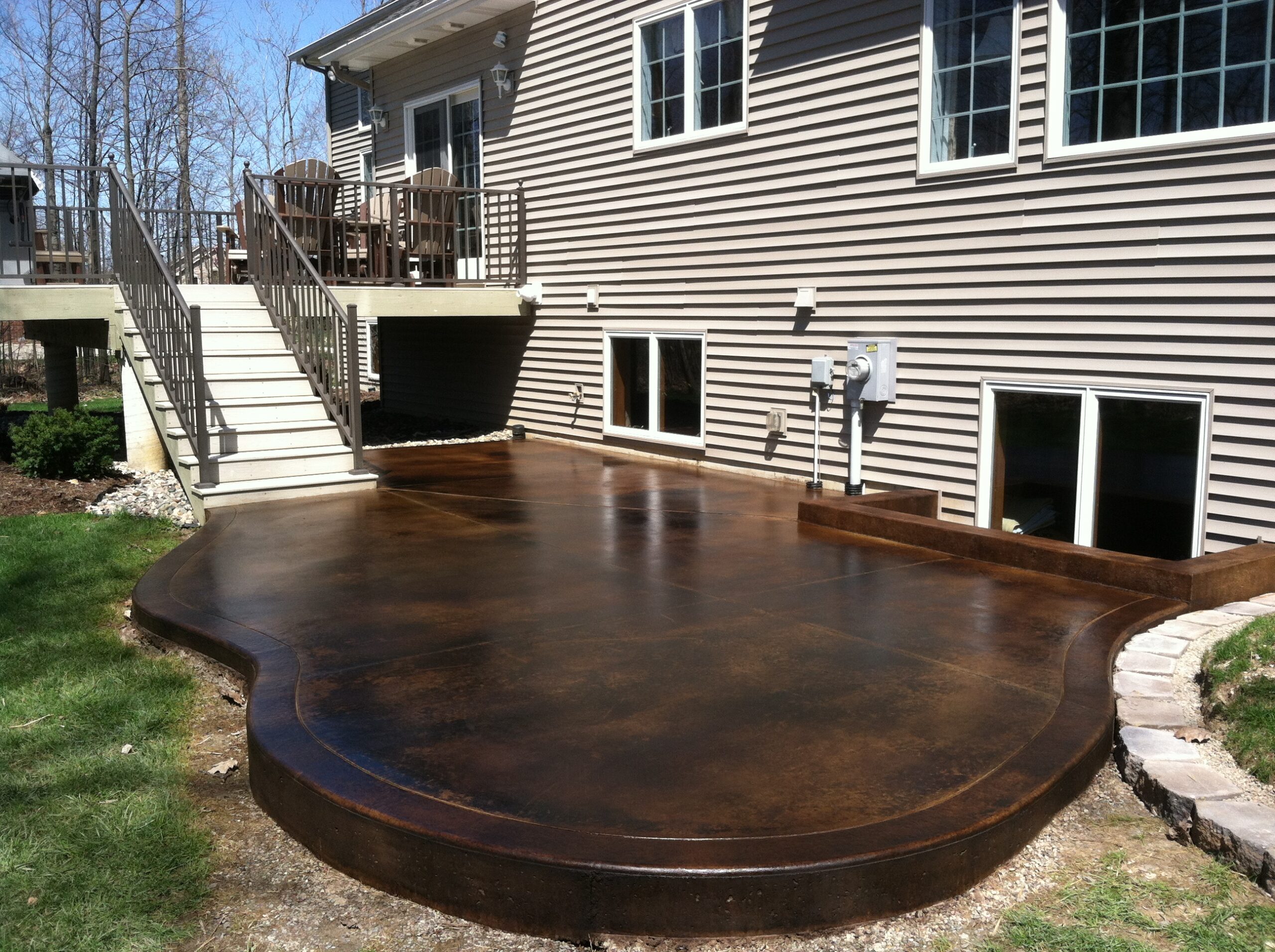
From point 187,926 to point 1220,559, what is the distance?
13.9 feet

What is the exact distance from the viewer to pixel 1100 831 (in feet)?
9.09

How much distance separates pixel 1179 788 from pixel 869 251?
4.75 meters

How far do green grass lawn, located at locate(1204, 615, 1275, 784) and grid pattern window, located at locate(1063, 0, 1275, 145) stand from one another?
2.65 m

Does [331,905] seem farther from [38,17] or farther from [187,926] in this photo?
[38,17]

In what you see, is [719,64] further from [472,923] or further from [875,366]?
[472,923]

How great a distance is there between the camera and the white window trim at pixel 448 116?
11047mm

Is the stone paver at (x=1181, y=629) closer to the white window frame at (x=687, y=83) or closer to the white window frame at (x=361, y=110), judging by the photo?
the white window frame at (x=687, y=83)

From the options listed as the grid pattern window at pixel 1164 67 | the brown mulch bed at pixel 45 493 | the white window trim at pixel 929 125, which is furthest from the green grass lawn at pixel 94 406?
the grid pattern window at pixel 1164 67

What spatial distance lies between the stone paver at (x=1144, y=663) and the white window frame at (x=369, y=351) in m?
13.4

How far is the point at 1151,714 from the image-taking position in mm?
3266

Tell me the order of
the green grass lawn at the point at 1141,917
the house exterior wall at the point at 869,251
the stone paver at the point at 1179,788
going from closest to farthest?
the green grass lawn at the point at 1141,917 → the stone paver at the point at 1179,788 → the house exterior wall at the point at 869,251

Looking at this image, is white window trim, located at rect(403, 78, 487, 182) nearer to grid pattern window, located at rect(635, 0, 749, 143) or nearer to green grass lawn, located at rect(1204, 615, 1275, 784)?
grid pattern window, located at rect(635, 0, 749, 143)

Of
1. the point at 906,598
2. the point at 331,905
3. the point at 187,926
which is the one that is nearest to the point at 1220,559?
the point at 906,598

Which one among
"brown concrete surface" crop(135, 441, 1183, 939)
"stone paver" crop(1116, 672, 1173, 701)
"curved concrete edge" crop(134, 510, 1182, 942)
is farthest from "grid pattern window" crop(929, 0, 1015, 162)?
"curved concrete edge" crop(134, 510, 1182, 942)
